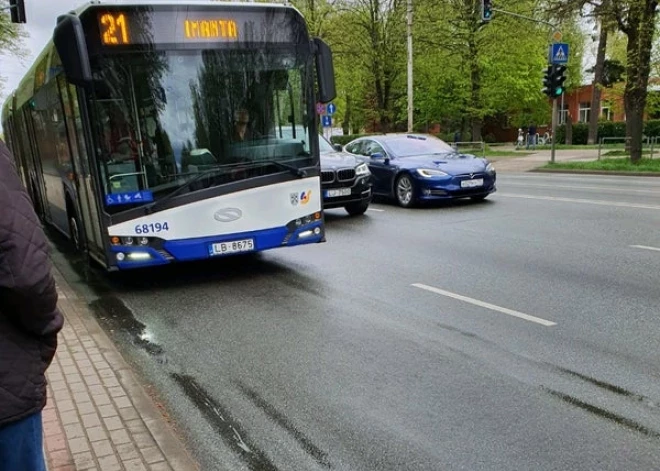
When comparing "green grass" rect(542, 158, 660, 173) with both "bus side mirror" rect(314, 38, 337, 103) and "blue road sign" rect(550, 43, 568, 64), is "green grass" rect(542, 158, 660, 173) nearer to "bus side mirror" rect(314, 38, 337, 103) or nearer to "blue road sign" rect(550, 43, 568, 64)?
"blue road sign" rect(550, 43, 568, 64)

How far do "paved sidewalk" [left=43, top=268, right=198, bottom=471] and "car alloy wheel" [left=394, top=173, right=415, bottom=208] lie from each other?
367 inches

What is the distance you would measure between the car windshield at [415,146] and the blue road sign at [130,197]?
8.45m

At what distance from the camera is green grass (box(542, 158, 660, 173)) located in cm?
2097

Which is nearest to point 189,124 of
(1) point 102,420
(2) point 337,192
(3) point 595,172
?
(1) point 102,420

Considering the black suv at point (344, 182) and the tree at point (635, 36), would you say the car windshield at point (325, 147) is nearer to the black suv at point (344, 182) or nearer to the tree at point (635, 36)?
the black suv at point (344, 182)


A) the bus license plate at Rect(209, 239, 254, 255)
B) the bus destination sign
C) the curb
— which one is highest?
the bus destination sign

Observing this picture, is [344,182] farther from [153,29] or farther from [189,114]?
[153,29]

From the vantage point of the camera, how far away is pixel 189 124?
22.9 ft

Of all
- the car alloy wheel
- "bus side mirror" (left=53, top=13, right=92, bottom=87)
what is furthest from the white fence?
"bus side mirror" (left=53, top=13, right=92, bottom=87)

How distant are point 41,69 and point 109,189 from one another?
10.1 feet

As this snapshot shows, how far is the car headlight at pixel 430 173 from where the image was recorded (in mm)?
13211

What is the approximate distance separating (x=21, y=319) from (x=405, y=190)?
40.7 ft

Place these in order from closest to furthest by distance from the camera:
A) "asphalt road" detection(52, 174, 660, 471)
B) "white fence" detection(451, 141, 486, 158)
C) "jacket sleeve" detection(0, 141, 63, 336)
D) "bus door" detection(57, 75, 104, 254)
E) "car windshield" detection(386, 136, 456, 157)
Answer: "jacket sleeve" detection(0, 141, 63, 336), "asphalt road" detection(52, 174, 660, 471), "bus door" detection(57, 75, 104, 254), "car windshield" detection(386, 136, 456, 157), "white fence" detection(451, 141, 486, 158)

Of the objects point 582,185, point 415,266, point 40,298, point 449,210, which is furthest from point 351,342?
point 582,185
